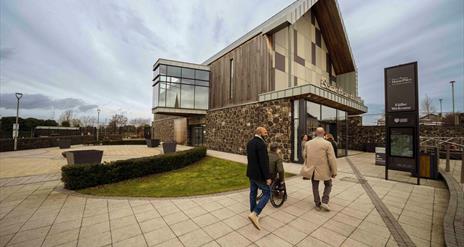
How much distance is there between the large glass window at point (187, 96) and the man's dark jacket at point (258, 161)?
15.3m

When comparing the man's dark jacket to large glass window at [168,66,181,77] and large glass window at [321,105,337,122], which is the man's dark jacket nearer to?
large glass window at [321,105,337,122]

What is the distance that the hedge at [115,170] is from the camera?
6008mm

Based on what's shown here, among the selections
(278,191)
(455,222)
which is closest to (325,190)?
(278,191)

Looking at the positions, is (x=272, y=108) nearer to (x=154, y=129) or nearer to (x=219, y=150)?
(x=219, y=150)

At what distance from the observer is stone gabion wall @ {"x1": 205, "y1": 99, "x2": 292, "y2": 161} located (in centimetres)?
1130

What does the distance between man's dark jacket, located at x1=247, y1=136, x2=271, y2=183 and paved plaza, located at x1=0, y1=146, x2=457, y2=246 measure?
3.28 feet

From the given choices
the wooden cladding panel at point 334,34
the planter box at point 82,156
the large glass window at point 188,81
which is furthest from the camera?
the large glass window at point 188,81

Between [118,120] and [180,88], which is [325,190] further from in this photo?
[118,120]

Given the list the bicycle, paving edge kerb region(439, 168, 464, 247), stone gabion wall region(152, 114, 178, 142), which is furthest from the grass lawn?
stone gabion wall region(152, 114, 178, 142)

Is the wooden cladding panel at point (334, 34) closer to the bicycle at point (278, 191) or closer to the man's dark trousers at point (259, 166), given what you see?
the bicycle at point (278, 191)

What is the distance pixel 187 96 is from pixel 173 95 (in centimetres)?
131

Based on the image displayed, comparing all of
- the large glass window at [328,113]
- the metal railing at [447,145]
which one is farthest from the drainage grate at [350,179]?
the large glass window at [328,113]

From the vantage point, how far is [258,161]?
359cm

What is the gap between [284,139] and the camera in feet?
37.0
